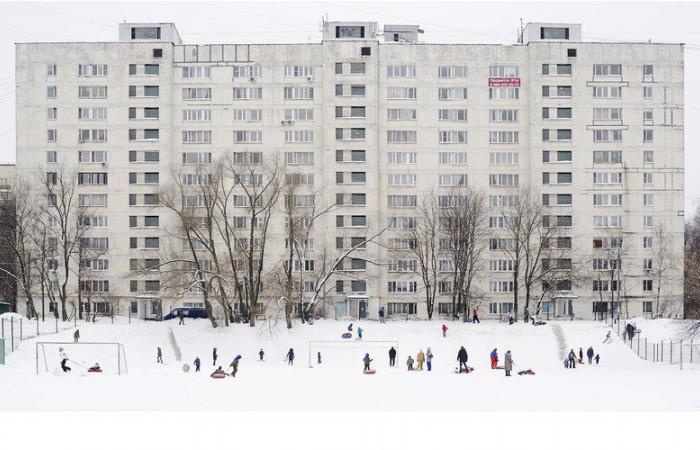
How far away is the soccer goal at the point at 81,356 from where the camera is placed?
51250 millimetres

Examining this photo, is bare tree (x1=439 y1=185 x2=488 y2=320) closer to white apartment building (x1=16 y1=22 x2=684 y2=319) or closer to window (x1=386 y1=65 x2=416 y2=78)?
white apartment building (x1=16 y1=22 x2=684 y2=319)

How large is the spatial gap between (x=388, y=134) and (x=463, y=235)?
17096mm

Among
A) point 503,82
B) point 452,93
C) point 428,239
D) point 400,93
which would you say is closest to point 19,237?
point 428,239

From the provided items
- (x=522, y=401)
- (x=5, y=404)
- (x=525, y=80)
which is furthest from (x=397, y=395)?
(x=525, y=80)

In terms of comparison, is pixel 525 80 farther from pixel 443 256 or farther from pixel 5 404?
pixel 5 404

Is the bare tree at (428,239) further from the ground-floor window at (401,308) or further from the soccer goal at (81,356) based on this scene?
the soccer goal at (81,356)

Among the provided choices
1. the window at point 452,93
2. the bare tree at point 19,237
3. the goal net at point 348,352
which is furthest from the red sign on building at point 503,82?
the bare tree at point 19,237

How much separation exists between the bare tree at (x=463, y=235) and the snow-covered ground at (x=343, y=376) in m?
10.3

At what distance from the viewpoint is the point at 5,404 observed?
36625 millimetres

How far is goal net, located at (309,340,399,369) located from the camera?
61.4 m

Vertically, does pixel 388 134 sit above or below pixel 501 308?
above

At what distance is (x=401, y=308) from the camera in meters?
95.1

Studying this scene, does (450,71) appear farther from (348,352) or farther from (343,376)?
(343,376)

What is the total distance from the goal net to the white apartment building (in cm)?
2671
